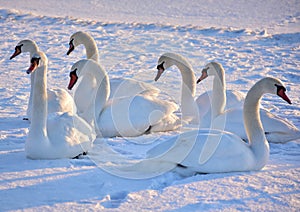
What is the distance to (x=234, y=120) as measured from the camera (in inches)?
251

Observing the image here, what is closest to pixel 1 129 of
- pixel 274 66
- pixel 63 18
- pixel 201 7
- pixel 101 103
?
pixel 101 103

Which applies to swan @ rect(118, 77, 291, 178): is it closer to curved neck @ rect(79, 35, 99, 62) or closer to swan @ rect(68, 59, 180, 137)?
swan @ rect(68, 59, 180, 137)

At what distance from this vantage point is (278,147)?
20.4 ft

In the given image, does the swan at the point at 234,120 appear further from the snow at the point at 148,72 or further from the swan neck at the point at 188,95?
the swan neck at the point at 188,95

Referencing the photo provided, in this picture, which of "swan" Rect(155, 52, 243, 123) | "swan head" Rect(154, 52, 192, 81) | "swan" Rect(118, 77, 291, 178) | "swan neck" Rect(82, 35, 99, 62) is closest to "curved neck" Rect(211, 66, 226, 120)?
"swan" Rect(155, 52, 243, 123)

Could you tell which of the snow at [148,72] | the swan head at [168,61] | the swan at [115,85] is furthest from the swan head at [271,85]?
the swan at [115,85]

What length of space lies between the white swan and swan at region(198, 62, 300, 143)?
1.56 metres

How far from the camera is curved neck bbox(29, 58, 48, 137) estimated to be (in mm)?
5375

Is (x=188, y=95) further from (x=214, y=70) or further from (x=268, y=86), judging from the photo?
(x=268, y=86)

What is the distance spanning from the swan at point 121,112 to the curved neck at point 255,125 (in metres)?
1.54

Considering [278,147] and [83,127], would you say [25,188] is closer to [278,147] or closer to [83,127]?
[83,127]

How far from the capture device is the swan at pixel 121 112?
655cm

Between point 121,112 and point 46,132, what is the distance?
4.52 feet

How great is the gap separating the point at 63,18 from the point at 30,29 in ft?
4.30
